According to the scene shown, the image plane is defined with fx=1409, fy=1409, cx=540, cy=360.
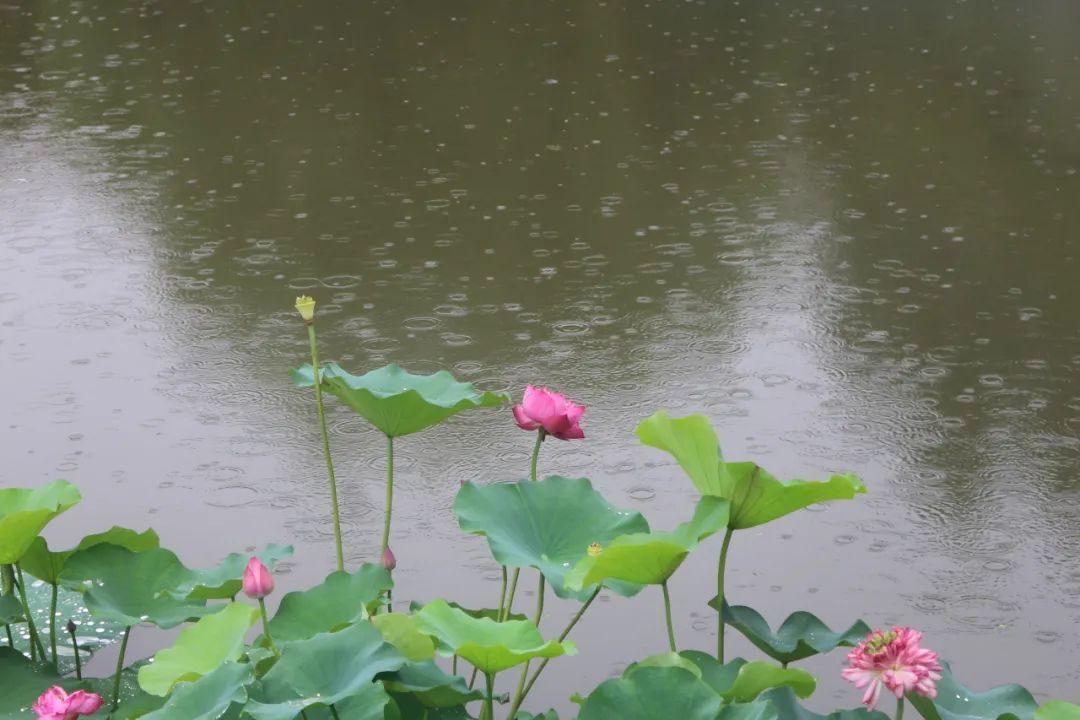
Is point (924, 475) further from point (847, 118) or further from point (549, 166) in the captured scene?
point (847, 118)

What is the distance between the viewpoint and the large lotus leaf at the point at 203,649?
141cm

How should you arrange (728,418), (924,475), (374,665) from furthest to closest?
(728,418), (924,475), (374,665)

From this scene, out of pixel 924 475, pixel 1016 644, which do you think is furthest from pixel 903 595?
pixel 924 475

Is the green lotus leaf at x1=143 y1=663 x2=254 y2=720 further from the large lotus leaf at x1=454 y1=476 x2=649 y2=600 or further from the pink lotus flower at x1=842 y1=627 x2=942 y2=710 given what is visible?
the pink lotus flower at x1=842 y1=627 x2=942 y2=710

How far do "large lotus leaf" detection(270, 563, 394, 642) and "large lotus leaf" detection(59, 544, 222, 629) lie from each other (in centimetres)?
12

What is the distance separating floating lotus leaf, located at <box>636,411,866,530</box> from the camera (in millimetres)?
1457

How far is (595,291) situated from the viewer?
3633 mm

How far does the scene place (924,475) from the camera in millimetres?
2680

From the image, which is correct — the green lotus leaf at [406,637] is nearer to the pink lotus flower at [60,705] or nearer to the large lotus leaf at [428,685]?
the large lotus leaf at [428,685]

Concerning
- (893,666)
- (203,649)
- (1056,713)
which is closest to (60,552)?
(203,649)

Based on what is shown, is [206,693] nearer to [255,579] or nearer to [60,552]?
[255,579]

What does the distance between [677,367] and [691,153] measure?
1819 mm

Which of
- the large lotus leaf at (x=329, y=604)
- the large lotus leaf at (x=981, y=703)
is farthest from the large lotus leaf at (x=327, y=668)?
the large lotus leaf at (x=981, y=703)

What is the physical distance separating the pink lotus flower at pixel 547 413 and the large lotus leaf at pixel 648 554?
0.69 feet
